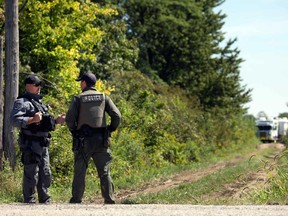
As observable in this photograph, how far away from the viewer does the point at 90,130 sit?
34.5ft

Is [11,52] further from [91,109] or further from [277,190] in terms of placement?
[277,190]

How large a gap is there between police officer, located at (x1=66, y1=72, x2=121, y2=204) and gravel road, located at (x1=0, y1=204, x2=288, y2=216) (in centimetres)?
119

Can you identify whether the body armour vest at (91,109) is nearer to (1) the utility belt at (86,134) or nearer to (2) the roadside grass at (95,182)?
(1) the utility belt at (86,134)

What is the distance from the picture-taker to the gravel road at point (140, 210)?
8.59 m

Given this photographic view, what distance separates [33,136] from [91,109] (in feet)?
3.15

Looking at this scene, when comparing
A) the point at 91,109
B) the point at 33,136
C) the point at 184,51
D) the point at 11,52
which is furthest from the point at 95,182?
the point at 184,51

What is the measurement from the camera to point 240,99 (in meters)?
53.8

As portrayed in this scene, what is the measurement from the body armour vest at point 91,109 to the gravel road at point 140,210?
5.00ft

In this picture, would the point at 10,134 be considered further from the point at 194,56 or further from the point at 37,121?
the point at 194,56

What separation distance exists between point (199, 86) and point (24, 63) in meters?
28.0

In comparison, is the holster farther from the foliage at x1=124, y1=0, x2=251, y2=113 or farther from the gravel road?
the foliage at x1=124, y1=0, x2=251, y2=113


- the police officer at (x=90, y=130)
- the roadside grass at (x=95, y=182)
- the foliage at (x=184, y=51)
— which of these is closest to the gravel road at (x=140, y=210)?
the police officer at (x=90, y=130)

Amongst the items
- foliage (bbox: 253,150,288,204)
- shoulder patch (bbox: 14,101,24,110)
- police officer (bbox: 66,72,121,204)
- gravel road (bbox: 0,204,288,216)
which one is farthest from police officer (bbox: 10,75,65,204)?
foliage (bbox: 253,150,288,204)

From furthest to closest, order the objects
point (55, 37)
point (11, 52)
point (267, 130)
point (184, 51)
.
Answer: point (267, 130) → point (184, 51) → point (55, 37) → point (11, 52)
